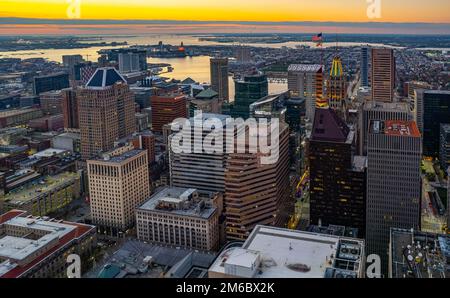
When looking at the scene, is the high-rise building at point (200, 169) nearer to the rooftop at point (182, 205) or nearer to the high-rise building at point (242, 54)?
the rooftop at point (182, 205)

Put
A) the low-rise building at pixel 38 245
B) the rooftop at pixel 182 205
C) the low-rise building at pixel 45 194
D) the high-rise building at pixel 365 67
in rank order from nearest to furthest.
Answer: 1. the low-rise building at pixel 38 245
2. the rooftop at pixel 182 205
3. the low-rise building at pixel 45 194
4. the high-rise building at pixel 365 67

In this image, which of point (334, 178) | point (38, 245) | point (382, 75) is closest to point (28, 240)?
point (38, 245)

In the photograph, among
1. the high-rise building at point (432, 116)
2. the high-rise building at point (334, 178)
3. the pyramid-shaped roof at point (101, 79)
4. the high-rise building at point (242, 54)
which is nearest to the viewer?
the high-rise building at point (334, 178)

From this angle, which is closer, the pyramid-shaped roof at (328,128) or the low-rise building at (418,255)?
the low-rise building at (418,255)

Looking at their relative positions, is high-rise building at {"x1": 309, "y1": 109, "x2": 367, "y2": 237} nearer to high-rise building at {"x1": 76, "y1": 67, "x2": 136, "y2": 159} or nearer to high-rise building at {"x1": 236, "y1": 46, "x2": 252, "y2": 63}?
high-rise building at {"x1": 76, "y1": 67, "x2": 136, "y2": 159}

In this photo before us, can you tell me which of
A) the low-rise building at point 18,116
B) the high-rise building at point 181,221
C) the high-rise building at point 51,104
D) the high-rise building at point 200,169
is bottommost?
the high-rise building at point 181,221

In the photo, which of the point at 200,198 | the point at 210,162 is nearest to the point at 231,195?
the point at 200,198

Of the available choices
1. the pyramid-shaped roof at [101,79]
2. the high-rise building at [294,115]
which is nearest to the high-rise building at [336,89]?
the high-rise building at [294,115]

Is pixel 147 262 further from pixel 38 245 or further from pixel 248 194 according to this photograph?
pixel 248 194
